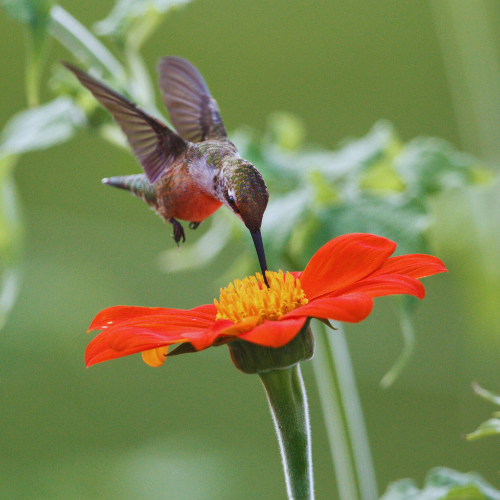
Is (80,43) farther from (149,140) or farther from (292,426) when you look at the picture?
(292,426)

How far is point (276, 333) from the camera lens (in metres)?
0.21

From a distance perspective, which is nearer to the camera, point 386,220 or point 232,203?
point 232,203

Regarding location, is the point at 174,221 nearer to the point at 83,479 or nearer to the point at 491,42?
the point at 491,42

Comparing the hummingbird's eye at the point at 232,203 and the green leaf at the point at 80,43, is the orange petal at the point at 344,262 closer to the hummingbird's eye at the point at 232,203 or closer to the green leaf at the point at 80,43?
the hummingbird's eye at the point at 232,203

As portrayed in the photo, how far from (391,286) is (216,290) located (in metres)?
1.05

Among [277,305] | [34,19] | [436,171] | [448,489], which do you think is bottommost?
[448,489]

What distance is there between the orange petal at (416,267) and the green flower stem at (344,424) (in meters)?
0.15

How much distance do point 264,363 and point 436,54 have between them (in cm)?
149

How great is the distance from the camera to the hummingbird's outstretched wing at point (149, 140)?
0.29 m

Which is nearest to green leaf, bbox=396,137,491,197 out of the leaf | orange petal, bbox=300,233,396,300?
the leaf

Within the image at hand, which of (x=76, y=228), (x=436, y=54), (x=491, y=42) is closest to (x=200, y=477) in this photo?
(x=76, y=228)

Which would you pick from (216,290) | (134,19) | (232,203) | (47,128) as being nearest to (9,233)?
(47,128)

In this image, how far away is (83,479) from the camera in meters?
0.97

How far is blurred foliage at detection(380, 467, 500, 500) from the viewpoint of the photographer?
30 cm
